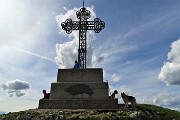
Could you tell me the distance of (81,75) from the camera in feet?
71.2

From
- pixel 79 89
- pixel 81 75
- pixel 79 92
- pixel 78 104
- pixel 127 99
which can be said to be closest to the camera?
pixel 127 99

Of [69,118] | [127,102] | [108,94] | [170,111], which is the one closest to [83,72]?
[108,94]

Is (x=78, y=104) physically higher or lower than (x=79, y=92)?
lower

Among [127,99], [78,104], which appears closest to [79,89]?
[78,104]

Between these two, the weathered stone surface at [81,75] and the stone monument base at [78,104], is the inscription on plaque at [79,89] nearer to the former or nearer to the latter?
the weathered stone surface at [81,75]

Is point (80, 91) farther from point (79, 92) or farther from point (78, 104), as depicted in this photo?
point (78, 104)

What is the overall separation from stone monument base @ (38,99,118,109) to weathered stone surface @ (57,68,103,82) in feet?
7.78

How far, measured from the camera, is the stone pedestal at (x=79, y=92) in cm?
1934

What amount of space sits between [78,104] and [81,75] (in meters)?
2.91

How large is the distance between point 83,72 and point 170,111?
780 cm

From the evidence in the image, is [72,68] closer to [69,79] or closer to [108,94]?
[69,79]

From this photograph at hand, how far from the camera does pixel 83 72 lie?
2177cm

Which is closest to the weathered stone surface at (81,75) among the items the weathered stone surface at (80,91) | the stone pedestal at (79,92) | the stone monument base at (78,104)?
the stone pedestal at (79,92)

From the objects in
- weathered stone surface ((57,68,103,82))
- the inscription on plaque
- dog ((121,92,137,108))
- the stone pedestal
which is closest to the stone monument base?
the stone pedestal
